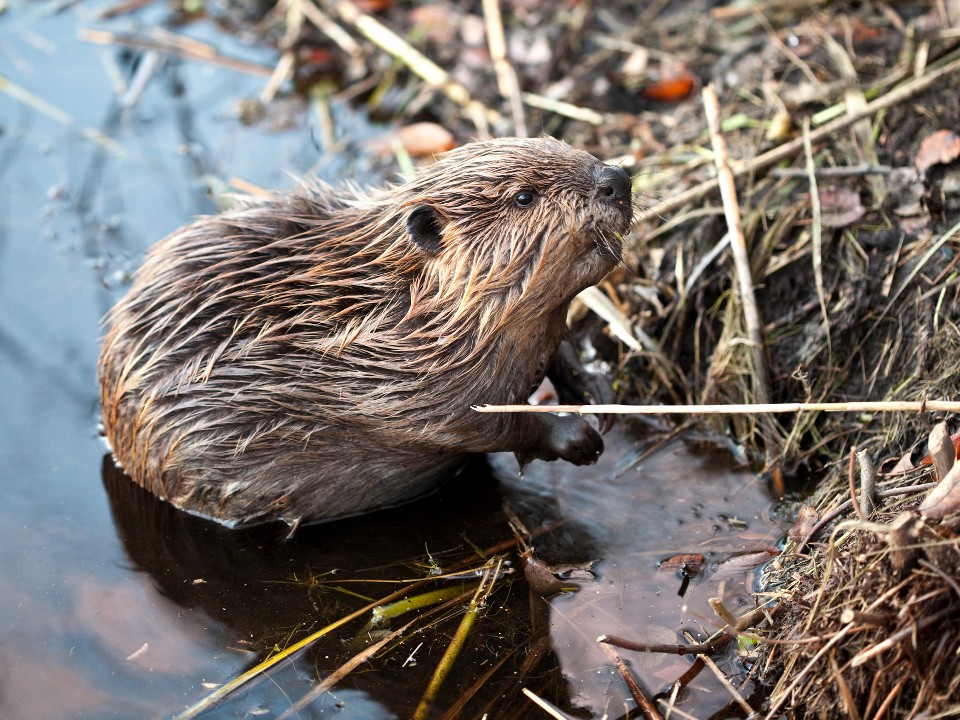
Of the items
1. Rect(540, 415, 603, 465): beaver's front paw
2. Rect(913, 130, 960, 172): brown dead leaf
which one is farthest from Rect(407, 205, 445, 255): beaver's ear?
Rect(913, 130, 960, 172): brown dead leaf

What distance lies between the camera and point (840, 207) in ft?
12.9

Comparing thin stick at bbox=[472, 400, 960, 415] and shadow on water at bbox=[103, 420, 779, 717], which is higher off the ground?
thin stick at bbox=[472, 400, 960, 415]

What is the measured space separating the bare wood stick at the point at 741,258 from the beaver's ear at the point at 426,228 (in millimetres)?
1209

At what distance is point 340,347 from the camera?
129 inches

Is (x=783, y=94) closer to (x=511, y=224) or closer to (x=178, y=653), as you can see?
(x=511, y=224)

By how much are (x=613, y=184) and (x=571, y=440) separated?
817mm

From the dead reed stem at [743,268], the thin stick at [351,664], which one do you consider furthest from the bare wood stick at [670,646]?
the dead reed stem at [743,268]

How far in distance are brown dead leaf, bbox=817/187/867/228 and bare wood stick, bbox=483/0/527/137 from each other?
1.42 metres

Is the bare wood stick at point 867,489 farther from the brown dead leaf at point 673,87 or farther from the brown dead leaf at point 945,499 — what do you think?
the brown dead leaf at point 673,87

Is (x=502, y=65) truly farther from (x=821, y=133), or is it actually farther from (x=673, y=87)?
(x=821, y=133)

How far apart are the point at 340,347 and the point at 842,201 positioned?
1969mm

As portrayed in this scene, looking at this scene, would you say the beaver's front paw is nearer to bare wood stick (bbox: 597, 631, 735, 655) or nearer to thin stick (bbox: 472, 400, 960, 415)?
thin stick (bbox: 472, 400, 960, 415)

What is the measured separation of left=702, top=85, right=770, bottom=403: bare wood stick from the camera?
12.4ft

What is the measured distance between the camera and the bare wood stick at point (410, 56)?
17.4 feet
